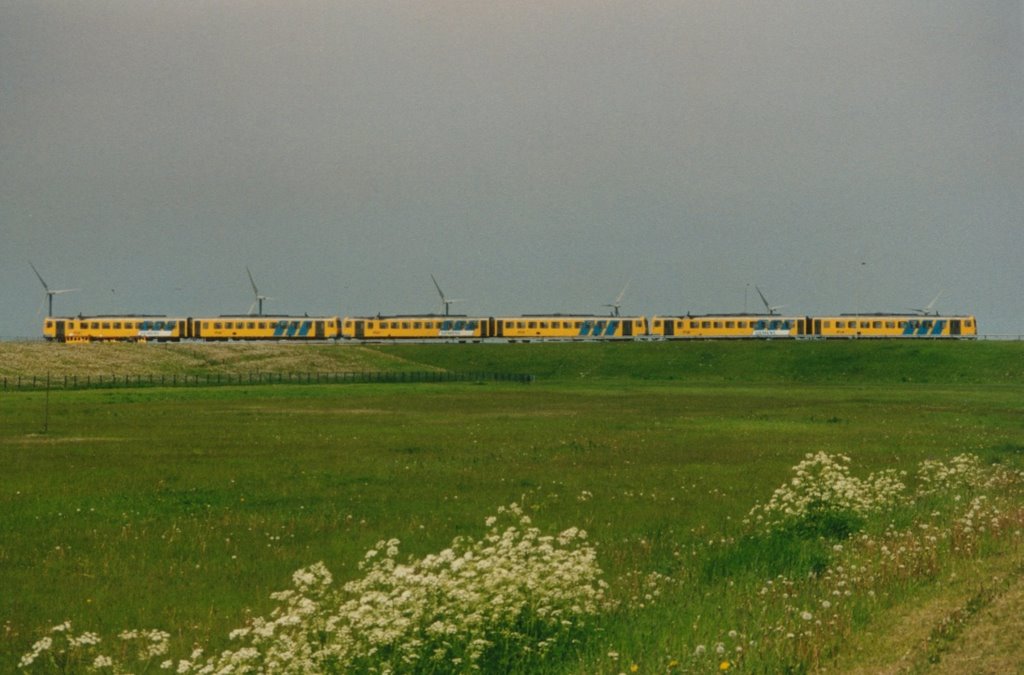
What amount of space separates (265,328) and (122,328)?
16.9 metres

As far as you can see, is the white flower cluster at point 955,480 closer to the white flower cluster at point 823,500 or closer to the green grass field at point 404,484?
A: the white flower cluster at point 823,500

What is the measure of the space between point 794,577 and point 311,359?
103 meters

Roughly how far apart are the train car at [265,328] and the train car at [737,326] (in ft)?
135

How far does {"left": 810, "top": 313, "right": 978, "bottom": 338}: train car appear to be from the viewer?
12719 centimetres

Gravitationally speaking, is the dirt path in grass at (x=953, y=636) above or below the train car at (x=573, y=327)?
below

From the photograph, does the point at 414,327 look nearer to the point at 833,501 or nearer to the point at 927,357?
the point at 927,357

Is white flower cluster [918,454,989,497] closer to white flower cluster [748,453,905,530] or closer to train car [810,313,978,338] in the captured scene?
white flower cluster [748,453,905,530]

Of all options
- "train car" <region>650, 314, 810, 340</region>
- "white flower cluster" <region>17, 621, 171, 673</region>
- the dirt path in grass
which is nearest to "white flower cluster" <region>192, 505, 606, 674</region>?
"white flower cluster" <region>17, 621, 171, 673</region>

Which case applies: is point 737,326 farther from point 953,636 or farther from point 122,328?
point 953,636

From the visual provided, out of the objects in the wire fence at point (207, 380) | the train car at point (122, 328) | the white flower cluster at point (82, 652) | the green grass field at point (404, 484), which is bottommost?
the white flower cluster at point (82, 652)

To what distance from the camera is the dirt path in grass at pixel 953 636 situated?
10.2m

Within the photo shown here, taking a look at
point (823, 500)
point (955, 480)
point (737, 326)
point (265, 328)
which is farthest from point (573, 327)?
point (823, 500)

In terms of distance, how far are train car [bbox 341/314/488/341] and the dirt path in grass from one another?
12436 centimetres

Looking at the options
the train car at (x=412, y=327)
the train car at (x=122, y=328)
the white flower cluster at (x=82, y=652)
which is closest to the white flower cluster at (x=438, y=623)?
the white flower cluster at (x=82, y=652)
